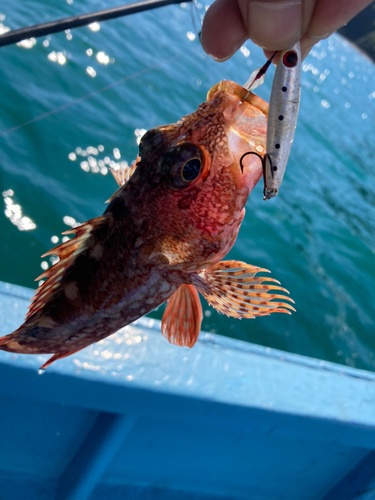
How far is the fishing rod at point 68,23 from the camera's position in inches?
154

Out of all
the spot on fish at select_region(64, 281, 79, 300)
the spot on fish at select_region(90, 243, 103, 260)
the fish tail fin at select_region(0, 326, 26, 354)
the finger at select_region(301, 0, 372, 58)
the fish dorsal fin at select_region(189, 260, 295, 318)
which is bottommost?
the fish tail fin at select_region(0, 326, 26, 354)

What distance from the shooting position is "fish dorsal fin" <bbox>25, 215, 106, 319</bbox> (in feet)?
5.22

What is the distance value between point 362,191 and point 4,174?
31.8ft

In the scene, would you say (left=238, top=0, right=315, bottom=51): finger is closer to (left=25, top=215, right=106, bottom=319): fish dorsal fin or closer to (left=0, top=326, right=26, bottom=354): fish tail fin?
(left=25, top=215, right=106, bottom=319): fish dorsal fin

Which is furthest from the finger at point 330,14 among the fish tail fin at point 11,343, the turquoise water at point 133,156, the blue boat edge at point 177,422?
the turquoise water at point 133,156

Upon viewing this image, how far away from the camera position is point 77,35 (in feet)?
31.7

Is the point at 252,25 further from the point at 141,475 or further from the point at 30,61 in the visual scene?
the point at 30,61

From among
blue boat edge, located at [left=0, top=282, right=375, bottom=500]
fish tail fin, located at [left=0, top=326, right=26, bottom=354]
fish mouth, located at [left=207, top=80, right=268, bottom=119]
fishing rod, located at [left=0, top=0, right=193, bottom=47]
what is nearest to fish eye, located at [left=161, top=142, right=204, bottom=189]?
fish mouth, located at [left=207, top=80, right=268, bottom=119]

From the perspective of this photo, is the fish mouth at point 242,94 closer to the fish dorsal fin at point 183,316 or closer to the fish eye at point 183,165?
the fish eye at point 183,165

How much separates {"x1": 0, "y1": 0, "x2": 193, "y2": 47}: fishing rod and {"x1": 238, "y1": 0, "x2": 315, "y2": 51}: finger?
3.58 meters

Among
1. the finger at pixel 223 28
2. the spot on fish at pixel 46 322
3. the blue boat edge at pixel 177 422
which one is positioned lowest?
the blue boat edge at pixel 177 422

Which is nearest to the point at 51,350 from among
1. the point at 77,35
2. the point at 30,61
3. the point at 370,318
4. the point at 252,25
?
the point at 252,25

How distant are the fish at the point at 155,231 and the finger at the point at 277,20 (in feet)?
1.31

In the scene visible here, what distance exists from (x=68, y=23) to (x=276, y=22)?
4.60m
